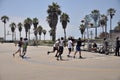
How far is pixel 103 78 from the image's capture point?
10.1m

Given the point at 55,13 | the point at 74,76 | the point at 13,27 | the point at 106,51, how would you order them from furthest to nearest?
the point at 13,27 < the point at 55,13 < the point at 106,51 < the point at 74,76

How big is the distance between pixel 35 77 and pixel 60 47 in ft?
27.3

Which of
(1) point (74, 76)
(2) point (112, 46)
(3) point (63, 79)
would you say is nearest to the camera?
(3) point (63, 79)

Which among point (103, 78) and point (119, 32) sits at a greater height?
point (119, 32)

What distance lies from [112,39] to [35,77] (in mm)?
17982

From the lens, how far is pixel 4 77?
10.4 metres

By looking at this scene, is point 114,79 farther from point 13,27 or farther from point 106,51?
point 13,27

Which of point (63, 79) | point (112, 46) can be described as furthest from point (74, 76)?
point (112, 46)

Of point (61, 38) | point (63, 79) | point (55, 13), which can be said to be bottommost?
point (63, 79)

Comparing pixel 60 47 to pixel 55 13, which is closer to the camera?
pixel 60 47

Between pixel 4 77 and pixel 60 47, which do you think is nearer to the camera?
pixel 4 77

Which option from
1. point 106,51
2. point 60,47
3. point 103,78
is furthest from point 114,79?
point 106,51

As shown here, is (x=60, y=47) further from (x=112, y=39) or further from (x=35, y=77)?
(x=112, y=39)

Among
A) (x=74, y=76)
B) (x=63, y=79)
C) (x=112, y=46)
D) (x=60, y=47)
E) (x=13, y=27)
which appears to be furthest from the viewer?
(x=13, y=27)
